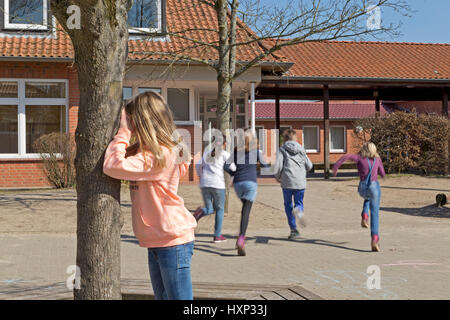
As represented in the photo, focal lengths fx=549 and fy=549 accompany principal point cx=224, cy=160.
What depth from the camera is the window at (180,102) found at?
19.0 metres

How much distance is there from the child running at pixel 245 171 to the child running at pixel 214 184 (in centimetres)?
55

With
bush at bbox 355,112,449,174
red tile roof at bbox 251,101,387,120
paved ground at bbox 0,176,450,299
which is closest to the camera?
paved ground at bbox 0,176,450,299

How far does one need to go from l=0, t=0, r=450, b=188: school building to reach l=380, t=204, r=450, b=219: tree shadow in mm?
5305

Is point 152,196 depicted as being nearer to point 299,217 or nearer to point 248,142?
point 248,142

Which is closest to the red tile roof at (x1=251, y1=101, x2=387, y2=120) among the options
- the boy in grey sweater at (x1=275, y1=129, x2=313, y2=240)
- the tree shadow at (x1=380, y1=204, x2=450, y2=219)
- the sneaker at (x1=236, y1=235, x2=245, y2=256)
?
the tree shadow at (x1=380, y1=204, x2=450, y2=219)

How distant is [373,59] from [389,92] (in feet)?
8.95

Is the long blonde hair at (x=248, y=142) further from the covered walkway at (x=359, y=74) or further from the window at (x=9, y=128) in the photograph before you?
the covered walkway at (x=359, y=74)

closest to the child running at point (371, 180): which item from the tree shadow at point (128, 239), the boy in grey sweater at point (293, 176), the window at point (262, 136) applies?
the boy in grey sweater at point (293, 176)

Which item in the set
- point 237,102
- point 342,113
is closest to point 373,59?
point 237,102

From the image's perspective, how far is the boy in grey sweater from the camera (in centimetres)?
880

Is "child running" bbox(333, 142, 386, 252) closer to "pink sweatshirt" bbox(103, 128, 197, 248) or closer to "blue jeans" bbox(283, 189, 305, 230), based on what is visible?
"blue jeans" bbox(283, 189, 305, 230)

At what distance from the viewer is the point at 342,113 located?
39.2 meters
